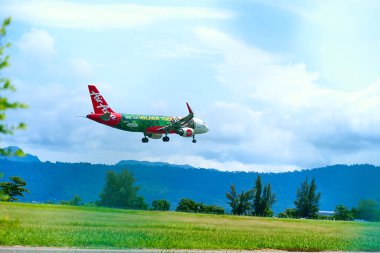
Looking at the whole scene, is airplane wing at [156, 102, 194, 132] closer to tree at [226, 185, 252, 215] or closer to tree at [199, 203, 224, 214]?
tree at [199, 203, 224, 214]

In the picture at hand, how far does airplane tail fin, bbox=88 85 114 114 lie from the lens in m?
89.2

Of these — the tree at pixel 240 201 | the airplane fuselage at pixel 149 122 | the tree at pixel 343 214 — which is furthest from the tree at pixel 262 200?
the airplane fuselage at pixel 149 122

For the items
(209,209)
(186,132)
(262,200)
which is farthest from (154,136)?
(262,200)

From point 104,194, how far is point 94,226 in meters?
10.0

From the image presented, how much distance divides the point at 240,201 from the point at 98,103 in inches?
2569

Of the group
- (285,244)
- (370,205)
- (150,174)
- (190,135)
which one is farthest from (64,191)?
(285,244)

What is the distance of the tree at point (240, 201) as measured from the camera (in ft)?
480

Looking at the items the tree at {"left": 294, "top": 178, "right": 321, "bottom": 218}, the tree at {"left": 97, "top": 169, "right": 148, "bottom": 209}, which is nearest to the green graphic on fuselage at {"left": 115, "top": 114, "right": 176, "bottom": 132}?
the tree at {"left": 97, "top": 169, "right": 148, "bottom": 209}

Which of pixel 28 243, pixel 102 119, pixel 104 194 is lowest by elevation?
pixel 28 243

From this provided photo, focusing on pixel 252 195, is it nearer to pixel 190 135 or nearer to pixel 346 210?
pixel 346 210

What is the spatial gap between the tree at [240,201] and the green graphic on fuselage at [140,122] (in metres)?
56.8

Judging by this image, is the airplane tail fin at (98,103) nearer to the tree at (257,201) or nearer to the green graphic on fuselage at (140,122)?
the green graphic on fuselage at (140,122)

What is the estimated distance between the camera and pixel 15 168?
629ft

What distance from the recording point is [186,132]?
90812 mm
